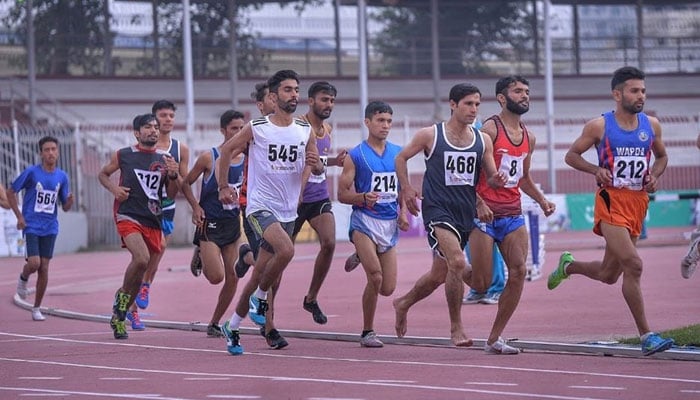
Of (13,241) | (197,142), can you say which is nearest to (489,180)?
(13,241)

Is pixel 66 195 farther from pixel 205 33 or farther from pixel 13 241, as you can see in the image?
pixel 205 33

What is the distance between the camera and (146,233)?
1470 centimetres

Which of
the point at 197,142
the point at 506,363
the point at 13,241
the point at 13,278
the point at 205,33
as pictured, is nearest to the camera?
the point at 506,363

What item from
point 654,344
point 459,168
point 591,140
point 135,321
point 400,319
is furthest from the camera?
point 135,321

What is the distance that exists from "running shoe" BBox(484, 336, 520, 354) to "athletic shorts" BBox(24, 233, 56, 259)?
7.72 m

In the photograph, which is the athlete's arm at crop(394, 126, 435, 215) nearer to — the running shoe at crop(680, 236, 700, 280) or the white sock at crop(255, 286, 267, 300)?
the white sock at crop(255, 286, 267, 300)

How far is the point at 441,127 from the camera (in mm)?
12453

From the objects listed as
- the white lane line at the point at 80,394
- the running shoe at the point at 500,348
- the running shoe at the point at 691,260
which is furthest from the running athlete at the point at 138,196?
the running shoe at the point at 691,260

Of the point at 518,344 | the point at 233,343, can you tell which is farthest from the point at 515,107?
the point at 233,343

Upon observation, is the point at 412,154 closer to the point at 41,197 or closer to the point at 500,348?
the point at 500,348

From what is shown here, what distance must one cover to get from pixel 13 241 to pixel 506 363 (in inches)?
932

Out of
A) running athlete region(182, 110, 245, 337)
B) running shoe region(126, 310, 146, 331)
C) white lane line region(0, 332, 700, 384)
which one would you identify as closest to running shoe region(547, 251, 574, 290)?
white lane line region(0, 332, 700, 384)

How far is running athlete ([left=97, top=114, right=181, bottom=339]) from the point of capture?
14.4 meters

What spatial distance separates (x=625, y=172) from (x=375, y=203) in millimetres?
2544
